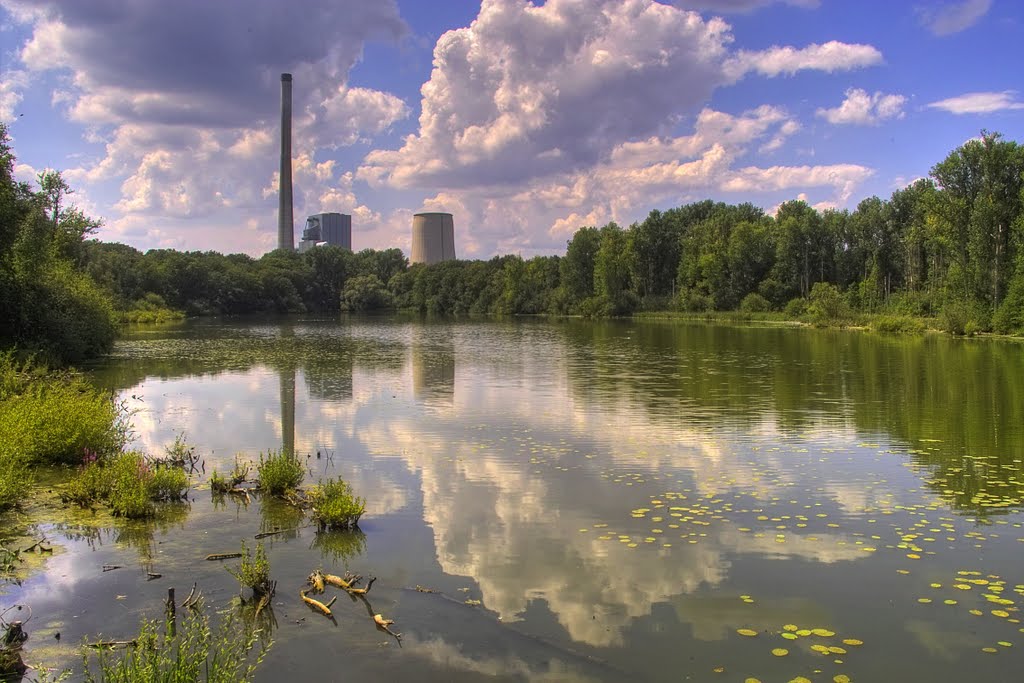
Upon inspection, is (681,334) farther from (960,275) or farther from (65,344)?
(65,344)

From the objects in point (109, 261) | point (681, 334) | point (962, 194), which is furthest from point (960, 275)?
point (109, 261)

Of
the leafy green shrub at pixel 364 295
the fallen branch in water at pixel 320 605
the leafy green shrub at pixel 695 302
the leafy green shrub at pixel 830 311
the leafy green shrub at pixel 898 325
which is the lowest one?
the fallen branch in water at pixel 320 605

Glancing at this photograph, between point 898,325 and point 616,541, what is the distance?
66.9 meters

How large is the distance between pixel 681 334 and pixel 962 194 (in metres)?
27.5

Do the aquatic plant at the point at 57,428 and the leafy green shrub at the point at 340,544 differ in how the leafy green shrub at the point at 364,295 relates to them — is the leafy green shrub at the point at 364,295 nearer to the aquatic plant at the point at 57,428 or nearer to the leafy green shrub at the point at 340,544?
the aquatic plant at the point at 57,428

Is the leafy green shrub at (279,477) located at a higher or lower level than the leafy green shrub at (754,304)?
lower

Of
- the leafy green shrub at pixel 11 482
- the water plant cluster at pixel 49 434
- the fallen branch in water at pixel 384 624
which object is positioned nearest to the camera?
the fallen branch in water at pixel 384 624

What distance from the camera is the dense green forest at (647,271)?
37.4 metres

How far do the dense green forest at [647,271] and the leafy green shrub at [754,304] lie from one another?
193 millimetres

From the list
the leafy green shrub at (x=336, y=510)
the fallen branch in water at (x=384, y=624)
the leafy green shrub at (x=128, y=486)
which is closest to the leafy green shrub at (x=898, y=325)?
the leafy green shrub at (x=336, y=510)

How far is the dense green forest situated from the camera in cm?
3738

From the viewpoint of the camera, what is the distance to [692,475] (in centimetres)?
1526

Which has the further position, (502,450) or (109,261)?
(109,261)

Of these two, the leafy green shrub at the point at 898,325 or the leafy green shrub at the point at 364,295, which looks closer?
the leafy green shrub at the point at 898,325
